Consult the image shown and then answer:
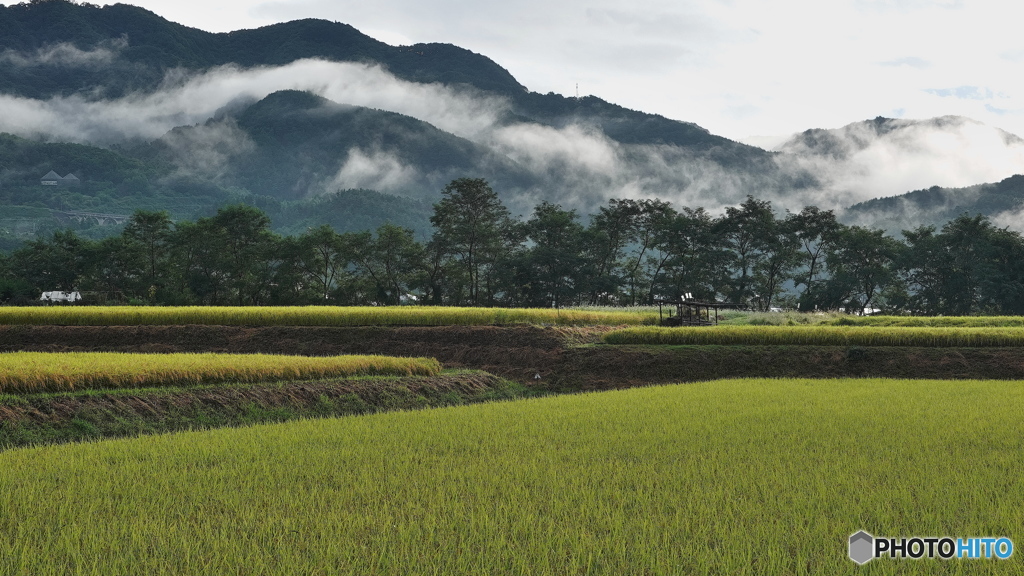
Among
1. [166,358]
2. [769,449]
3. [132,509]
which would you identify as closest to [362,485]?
[132,509]

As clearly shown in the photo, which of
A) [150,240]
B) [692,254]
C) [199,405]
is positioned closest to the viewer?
[199,405]

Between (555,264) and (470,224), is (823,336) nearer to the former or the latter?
(555,264)

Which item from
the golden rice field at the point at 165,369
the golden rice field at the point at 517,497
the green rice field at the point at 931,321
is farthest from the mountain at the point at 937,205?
the golden rice field at the point at 517,497

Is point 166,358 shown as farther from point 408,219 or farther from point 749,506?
point 408,219

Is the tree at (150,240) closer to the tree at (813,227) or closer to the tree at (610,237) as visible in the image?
the tree at (610,237)

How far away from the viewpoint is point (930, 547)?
5512 mm

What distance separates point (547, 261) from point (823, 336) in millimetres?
36964

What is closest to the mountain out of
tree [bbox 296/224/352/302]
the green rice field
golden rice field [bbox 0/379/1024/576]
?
tree [bbox 296/224/352/302]

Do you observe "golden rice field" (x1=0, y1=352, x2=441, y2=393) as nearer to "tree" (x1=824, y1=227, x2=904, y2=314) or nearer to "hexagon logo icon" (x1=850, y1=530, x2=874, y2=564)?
"hexagon logo icon" (x1=850, y1=530, x2=874, y2=564)

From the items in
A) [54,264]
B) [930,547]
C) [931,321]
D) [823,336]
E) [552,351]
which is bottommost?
[552,351]

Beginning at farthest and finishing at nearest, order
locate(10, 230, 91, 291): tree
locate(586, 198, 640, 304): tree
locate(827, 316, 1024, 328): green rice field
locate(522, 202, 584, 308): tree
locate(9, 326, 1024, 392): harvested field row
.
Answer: locate(10, 230, 91, 291): tree
locate(586, 198, 640, 304): tree
locate(522, 202, 584, 308): tree
locate(827, 316, 1024, 328): green rice field
locate(9, 326, 1024, 392): harvested field row

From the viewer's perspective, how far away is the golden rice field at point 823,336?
24.2m

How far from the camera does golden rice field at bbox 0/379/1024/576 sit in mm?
5227

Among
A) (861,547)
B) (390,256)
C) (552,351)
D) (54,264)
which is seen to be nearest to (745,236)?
(390,256)
